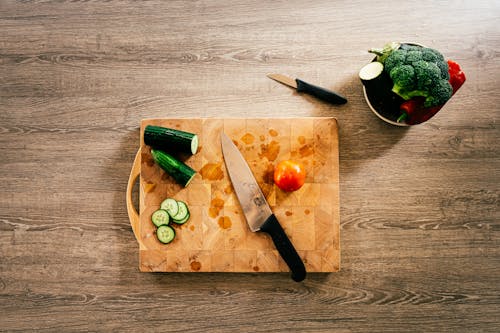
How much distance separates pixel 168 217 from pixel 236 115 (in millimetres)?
542

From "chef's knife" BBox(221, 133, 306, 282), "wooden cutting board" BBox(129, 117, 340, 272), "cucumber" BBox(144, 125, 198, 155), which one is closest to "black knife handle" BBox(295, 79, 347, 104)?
"wooden cutting board" BBox(129, 117, 340, 272)

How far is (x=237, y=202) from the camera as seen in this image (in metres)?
1.65

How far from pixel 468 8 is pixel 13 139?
2.16m

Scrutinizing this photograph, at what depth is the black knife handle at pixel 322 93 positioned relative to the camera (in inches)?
67.1

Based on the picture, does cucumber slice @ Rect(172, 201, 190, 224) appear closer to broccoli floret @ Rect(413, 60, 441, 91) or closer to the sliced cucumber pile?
the sliced cucumber pile

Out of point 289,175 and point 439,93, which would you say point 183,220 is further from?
point 439,93

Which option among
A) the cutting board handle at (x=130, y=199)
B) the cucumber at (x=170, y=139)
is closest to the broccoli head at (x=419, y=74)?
the cucumber at (x=170, y=139)

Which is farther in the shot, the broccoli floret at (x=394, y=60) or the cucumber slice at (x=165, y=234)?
the cucumber slice at (x=165, y=234)

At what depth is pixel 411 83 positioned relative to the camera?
1.41 m

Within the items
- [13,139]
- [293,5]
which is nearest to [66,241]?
[13,139]

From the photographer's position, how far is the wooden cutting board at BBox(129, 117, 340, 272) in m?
1.65

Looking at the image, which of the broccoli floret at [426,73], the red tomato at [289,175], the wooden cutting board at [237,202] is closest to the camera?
the broccoli floret at [426,73]

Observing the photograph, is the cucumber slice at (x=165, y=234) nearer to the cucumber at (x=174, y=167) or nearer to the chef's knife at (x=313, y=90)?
the cucumber at (x=174, y=167)

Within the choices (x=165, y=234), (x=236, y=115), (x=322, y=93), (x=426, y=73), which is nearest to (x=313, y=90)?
(x=322, y=93)
